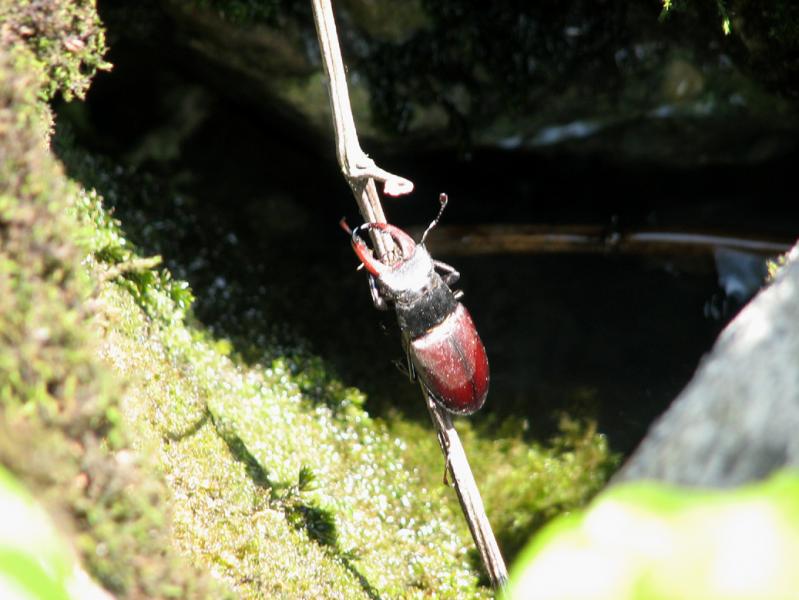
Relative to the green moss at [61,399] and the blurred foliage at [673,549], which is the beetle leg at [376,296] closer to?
the green moss at [61,399]

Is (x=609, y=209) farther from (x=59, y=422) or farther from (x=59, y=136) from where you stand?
(x=59, y=422)

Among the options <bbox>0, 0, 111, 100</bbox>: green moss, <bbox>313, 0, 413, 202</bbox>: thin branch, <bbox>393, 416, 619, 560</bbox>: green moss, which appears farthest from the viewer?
<bbox>393, 416, 619, 560</bbox>: green moss

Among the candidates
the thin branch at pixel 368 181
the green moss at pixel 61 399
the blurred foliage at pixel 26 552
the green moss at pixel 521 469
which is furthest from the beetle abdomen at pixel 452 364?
the blurred foliage at pixel 26 552

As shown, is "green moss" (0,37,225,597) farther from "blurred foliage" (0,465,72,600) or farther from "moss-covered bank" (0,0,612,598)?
"blurred foliage" (0,465,72,600)

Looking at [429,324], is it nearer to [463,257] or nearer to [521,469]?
[521,469]

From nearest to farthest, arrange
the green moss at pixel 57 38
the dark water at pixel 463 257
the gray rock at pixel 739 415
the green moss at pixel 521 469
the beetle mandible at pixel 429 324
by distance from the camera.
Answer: the gray rock at pixel 739 415 → the green moss at pixel 57 38 → the beetle mandible at pixel 429 324 → the green moss at pixel 521 469 → the dark water at pixel 463 257

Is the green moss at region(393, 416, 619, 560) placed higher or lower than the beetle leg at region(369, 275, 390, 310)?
lower

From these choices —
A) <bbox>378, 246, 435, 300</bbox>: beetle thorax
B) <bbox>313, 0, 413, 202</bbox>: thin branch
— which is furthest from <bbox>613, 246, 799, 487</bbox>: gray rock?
<bbox>378, 246, 435, 300</bbox>: beetle thorax
